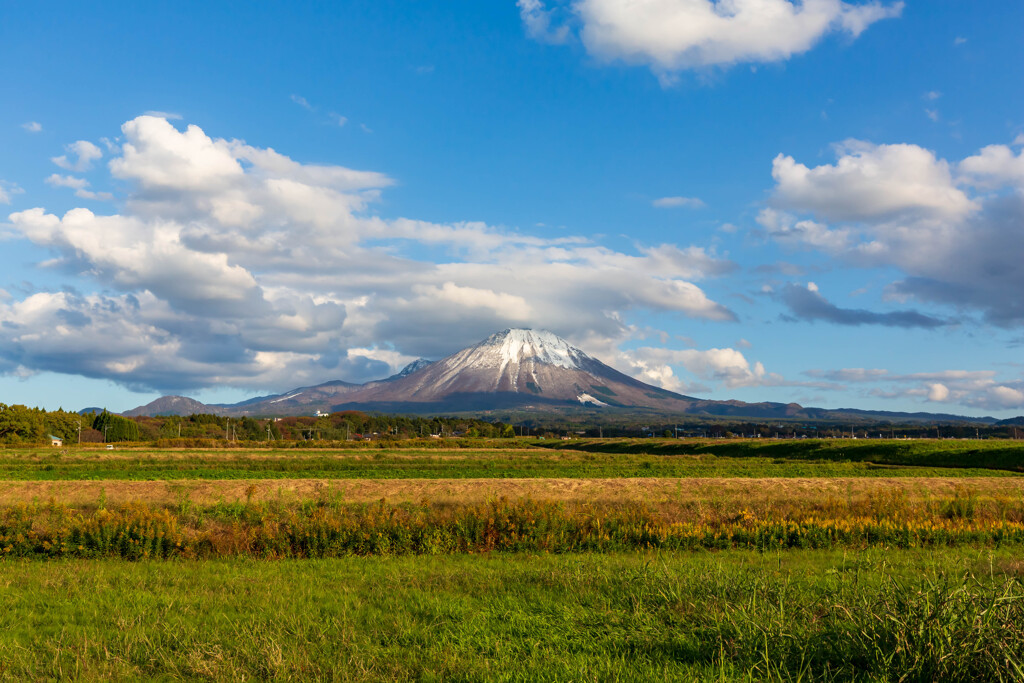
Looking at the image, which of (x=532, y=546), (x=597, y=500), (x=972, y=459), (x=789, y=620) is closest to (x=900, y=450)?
(x=972, y=459)

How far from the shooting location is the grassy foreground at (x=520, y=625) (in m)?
7.01

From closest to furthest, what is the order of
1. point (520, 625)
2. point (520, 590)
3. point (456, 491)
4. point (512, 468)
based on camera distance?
point (520, 625) < point (520, 590) < point (456, 491) < point (512, 468)

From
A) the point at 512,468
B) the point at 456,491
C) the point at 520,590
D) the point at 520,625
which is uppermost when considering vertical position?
the point at 520,625

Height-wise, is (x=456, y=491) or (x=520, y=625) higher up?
(x=520, y=625)

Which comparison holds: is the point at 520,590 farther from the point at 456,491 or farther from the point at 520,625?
the point at 456,491

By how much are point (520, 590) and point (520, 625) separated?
2.32 meters

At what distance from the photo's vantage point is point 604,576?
11711 mm

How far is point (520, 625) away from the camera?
923 cm

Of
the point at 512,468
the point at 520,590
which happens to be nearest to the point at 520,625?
the point at 520,590

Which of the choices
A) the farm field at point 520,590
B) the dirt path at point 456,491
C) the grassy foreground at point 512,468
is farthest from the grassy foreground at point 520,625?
the grassy foreground at point 512,468

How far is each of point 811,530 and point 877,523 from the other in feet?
7.55

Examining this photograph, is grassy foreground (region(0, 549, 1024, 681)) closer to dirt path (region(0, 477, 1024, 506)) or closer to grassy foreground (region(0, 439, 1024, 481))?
dirt path (region(0, 477, 1024, 506))

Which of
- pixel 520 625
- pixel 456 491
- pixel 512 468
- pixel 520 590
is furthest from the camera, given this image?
pixel 512 468

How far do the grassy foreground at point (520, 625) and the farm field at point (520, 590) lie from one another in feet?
0.13
